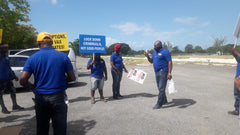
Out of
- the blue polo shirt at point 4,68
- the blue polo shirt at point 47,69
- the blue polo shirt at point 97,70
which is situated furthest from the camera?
the blue polo shirt at point 97,70

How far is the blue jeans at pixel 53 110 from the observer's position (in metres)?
2.40

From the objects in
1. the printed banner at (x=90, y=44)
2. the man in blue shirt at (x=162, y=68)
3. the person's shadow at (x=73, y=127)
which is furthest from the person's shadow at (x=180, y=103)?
the printed banner at (x=90, y=44)

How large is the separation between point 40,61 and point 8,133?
7.46 feet

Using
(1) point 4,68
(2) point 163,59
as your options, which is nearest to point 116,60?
(2) point 163,59

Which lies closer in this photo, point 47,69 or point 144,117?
point 47,69

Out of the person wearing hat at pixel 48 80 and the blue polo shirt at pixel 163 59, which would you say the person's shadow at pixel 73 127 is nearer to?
the person wearing hat at pixel 48 80

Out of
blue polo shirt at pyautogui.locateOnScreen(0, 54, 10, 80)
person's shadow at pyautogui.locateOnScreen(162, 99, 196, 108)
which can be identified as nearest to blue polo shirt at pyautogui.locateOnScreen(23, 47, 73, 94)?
blue polo shirt at pyautogui.locateOnScreen(0, 54, 10, 80)

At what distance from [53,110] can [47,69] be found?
1.86 feet

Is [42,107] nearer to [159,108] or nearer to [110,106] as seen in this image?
[110,106]

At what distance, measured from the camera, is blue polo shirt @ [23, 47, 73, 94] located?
92.5 inches

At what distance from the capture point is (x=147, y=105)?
545 centimetres

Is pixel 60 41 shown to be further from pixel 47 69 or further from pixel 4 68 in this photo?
pixel 47 69

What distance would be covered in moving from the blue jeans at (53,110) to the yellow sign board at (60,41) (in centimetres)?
490

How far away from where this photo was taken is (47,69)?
7.73ft
